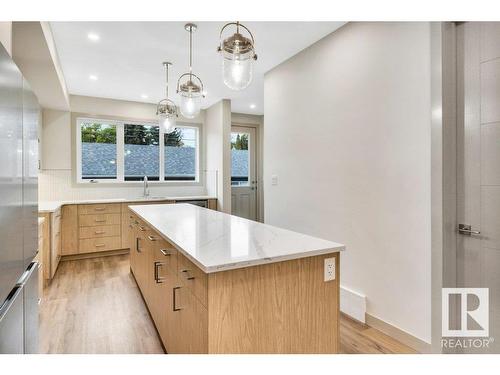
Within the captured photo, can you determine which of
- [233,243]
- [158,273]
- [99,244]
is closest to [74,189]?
[99,244]

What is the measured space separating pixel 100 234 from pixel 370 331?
13.3ft

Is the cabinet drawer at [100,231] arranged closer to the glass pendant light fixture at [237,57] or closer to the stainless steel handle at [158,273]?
the stainless steel handle at [158,273]

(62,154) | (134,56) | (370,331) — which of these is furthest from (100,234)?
(370,331)

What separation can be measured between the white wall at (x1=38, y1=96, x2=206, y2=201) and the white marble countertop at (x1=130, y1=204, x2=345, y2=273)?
345cm

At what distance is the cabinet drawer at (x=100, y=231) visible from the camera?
179 inches

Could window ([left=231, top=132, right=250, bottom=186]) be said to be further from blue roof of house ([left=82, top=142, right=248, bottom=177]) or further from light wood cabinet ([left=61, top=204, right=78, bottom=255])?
light wood cabinet ([left=61, top=204, right=78, bottom=255])

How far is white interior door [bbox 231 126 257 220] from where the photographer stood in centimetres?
644

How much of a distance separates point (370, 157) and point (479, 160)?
76cm

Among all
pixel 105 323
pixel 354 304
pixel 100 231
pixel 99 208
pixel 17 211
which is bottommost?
pixel 105 323

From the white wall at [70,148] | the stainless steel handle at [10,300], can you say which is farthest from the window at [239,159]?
the stainless steel handle at [10,300]

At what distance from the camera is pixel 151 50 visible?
10.7ft

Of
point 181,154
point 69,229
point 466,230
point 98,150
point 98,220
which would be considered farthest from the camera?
point 181,154

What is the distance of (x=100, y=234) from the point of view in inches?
183

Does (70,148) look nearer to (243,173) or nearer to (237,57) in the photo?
(243,173)
